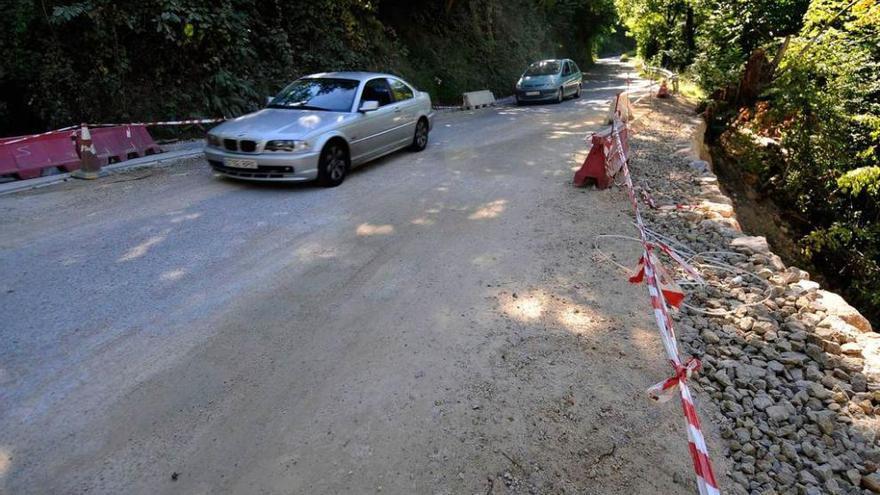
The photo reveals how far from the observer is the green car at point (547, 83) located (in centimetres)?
2003

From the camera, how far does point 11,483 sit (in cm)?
277

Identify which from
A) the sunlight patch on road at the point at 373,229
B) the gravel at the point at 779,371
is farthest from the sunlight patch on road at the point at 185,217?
the gravel at the point at 779,371

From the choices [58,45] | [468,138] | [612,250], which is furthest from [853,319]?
[58,45]

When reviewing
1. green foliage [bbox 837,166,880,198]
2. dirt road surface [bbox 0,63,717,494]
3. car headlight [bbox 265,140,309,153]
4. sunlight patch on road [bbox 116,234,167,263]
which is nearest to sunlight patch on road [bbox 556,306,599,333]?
dirt road surface [bbox 0,63,717,494]

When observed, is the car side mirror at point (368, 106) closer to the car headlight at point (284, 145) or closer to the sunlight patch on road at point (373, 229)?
the car headlight at point (284, 145)

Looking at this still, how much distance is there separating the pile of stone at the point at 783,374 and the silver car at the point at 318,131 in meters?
5.32

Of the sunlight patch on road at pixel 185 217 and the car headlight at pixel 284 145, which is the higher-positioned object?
the car headlight at pixel 284 145

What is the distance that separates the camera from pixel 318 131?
311 inches

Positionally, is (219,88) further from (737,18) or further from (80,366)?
(737,18)

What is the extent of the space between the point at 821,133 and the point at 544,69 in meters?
11.4

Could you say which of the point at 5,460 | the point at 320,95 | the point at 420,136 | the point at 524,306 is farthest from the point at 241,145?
the point at 5,460

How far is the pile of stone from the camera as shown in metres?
3.17

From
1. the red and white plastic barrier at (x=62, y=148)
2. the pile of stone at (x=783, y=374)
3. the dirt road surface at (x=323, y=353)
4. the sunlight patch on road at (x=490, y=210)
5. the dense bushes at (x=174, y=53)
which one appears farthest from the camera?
the dense bushes at (x=174, y=53)

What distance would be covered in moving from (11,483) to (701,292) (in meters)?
5.44
